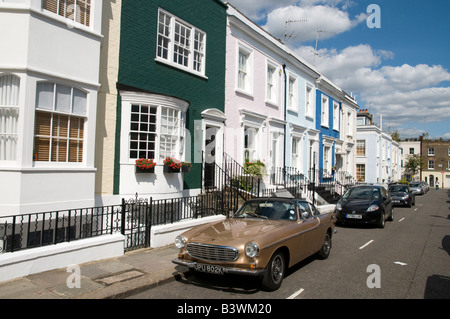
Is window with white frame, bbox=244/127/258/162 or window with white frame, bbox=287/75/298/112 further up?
window with white frame, bbox=287/75/298/112

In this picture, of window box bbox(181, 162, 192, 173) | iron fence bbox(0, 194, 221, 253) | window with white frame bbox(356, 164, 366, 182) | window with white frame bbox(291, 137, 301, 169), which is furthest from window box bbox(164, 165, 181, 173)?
window with white frame bbox(356, 164, 366, 182)

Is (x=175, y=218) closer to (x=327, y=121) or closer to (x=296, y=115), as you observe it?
(x=296, y=115)

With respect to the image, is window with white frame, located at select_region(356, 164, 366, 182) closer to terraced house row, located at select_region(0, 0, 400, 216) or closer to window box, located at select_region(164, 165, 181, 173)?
terraced house row, located at select_region(0, 0, 400, 216)

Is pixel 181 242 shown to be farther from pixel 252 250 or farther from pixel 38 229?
pixel 38 229

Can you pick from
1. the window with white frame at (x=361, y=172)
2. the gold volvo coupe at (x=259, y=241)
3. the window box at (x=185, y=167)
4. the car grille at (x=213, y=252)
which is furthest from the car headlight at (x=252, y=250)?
the window with white frame at (x=361, y=172)

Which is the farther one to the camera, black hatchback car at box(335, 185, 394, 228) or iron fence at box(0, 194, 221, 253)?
black hatchback car at box(335, 185, 394, 228)

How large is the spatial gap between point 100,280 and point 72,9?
663cm

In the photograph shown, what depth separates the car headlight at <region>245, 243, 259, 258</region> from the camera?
5.18 meters

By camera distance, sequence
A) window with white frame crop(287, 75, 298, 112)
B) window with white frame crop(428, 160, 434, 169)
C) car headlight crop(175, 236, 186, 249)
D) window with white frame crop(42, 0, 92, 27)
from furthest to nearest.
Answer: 1. window with white frame crop(428, 160, 434, 169)
2. window with white frame crop(287, 75, 298, 112)
3. window with white frame crop(42, 0, 92, 27)
4. car headlight crop(175, 236, 186, 249)

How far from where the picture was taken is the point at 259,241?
5328 mm

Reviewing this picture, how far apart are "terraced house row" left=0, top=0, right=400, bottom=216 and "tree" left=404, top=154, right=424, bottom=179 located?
58.9 m

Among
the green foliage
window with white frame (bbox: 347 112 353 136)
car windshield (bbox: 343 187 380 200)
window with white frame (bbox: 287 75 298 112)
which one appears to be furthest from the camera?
window with white frame (bbox: 347 112 353 136)

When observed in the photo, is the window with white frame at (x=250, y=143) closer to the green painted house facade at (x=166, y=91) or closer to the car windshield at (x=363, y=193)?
the green painted house facade at (x=166, y=91)

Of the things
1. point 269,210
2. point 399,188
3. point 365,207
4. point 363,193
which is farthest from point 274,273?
point 399,188
